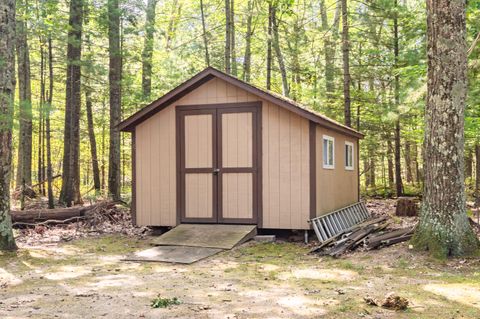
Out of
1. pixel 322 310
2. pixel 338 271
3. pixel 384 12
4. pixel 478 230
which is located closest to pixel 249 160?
pixel 338 271

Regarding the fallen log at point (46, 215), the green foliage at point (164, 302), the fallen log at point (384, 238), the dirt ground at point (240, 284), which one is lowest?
the dirt ground at point (240, 284)

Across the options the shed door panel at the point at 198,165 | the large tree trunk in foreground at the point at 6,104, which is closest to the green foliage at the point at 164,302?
the large tree trunk in foreground at the point at 6,104

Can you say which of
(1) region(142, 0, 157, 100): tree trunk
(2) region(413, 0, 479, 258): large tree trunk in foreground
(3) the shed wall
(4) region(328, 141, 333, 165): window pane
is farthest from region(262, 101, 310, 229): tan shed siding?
(1) region(142, 0, 157, 100): tree trunk

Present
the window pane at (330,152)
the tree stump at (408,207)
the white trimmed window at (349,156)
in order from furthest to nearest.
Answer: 1. the white trimmed window at (349,156)
2. the tree stump at (408,207)
3. the window pane at (330,152)

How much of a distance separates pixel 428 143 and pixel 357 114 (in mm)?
12102

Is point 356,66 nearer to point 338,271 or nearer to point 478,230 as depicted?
point 478,230

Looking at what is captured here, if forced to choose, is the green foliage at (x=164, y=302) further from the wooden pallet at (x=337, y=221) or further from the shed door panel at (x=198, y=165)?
the shed door panel at (x=198, y=165)

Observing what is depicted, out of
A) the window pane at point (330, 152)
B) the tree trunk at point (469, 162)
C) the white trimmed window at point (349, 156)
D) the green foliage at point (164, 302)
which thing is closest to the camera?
the green foliage at point (164, 302)

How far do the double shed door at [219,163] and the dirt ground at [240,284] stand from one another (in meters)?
1.57

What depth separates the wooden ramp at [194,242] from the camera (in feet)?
27.1

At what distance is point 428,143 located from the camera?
24.7ft

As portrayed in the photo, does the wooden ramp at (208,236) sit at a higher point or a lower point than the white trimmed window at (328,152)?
lower

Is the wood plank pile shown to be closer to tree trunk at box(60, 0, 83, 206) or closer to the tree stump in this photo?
the tree stump

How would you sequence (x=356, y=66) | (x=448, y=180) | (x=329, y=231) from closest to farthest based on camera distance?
(x=448, y=180)
(x=329, y=231)
(x=356, y=66)
